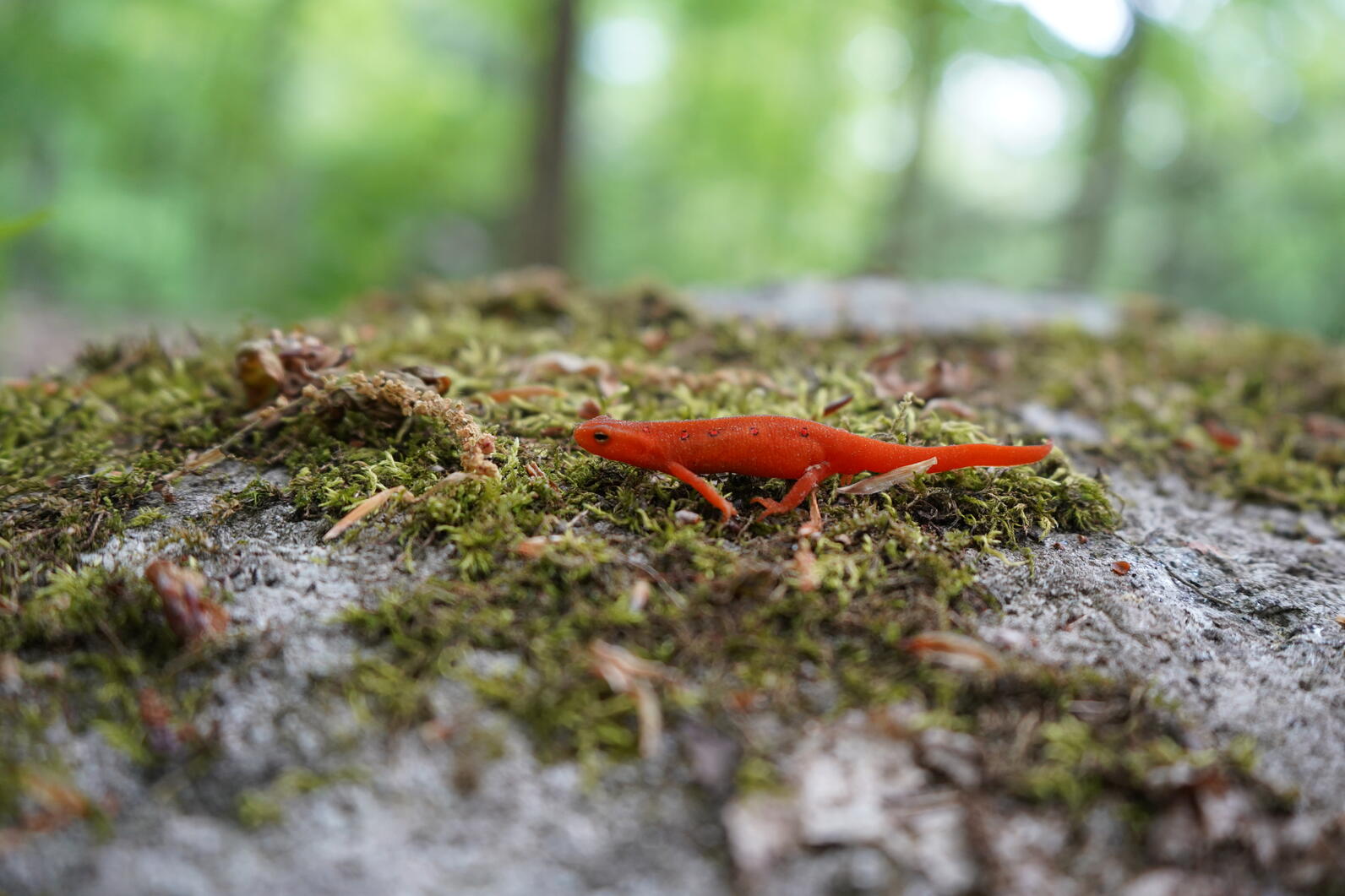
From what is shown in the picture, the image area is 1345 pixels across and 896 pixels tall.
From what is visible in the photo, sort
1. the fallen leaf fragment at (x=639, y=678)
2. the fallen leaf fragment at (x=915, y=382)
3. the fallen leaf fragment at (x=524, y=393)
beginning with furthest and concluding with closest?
the fallen leaf fragment at (x=915, y=382) → the fallen leaf fragment at (x=524, y=393) → the fallen leaf fragment at (x=639, y=678)

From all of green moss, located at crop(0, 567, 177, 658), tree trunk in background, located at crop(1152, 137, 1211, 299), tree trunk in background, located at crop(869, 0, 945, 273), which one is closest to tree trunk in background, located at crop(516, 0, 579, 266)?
tree trunk in background, located at crop(869, 0, 945, 273)

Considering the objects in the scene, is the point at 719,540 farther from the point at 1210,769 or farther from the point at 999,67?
the point at 999,67

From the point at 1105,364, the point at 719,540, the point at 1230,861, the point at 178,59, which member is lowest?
the point at 1230,861

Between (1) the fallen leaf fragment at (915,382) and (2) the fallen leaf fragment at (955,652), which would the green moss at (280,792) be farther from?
(1) the fallen leaf fragment at (915,382)

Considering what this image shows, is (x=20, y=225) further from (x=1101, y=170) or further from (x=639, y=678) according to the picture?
(x=1101, y=170)

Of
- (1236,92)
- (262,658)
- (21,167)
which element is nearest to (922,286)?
(262,658)

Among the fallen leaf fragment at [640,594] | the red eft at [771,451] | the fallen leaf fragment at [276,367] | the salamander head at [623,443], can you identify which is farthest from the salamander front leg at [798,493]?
the fallen leaf fragment at [276,367]

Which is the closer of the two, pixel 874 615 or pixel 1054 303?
pixel 874 615

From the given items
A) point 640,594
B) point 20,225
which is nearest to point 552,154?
point 20,225
